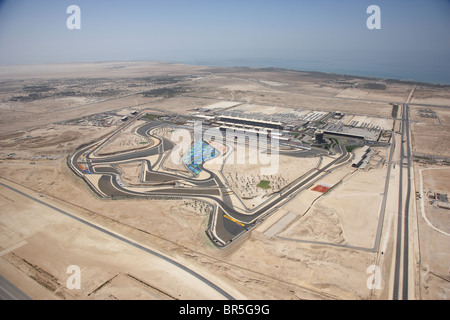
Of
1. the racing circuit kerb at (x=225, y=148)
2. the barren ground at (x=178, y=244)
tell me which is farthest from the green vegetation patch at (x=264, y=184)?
the barren ground at (x=178, y=244)

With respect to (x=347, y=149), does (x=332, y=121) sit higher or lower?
higher

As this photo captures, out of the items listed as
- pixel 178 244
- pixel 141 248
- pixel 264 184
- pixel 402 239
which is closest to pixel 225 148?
pixel 264 184

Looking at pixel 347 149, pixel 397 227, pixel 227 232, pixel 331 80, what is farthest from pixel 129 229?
pixel 331 80

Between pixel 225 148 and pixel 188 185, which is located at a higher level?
pixel 225 148

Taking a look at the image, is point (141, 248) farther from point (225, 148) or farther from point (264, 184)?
point (225, 148)

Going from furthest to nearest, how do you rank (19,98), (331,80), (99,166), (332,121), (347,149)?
(331,80)
(19,98)
(332,121)
(347,149)
(99,166)
